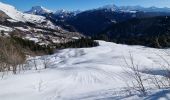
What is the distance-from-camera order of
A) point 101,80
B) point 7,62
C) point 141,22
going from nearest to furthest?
point 101,80, point 7,62, point 141,22

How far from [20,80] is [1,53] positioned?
19.9 feet

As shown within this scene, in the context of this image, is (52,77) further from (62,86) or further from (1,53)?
(1,53)

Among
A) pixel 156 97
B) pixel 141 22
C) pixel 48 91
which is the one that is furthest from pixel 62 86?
pixel 141 22

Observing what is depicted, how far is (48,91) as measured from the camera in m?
8.84

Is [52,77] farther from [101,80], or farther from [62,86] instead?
[101,80]

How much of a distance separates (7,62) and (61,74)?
3.82 meters

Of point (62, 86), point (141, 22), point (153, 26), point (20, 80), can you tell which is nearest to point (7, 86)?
point (20, 80)

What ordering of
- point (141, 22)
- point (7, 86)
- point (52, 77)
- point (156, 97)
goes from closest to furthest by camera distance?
point (156, 97) → point (7, 86) → point (52, 77) → point (141, 22)

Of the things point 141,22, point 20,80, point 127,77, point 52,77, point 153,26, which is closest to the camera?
point 20,80

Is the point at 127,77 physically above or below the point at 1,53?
below

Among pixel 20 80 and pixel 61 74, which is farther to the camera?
pixel 61 74

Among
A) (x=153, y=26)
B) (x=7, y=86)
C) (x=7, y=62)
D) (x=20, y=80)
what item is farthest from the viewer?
(x=153, y=26)

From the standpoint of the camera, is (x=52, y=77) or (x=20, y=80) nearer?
(x=20, y=80)

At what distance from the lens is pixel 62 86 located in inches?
387
